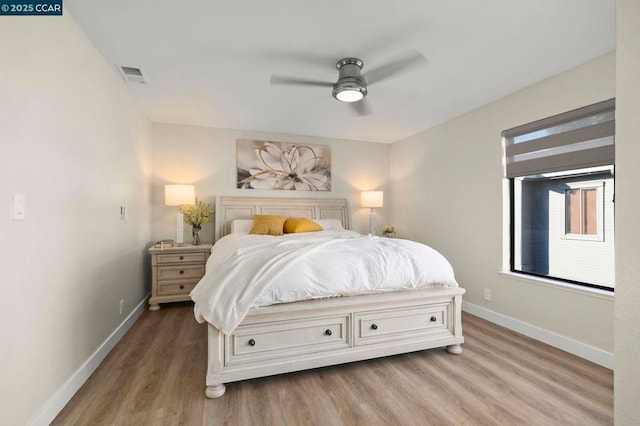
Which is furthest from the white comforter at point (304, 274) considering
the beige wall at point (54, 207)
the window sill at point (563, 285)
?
the window sill at point (563, 285)

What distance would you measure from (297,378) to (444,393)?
1011 millimetres

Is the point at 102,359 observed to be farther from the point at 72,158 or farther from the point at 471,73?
the point at 471,73

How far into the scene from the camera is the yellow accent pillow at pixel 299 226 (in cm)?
418

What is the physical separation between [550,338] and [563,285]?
1.66 feet

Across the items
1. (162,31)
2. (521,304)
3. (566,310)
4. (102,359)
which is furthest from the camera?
(521,304)

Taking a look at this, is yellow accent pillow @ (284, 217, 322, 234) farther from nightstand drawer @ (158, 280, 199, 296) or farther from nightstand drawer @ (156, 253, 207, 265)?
nightstand drawer @ (158, 280, 199, 296)

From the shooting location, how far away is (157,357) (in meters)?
2.57

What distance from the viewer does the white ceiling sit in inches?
77.4

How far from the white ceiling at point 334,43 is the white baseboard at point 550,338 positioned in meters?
2.38

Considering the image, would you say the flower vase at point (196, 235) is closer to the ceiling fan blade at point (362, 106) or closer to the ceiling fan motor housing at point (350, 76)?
the ceiling fan blade at point (362, 106)

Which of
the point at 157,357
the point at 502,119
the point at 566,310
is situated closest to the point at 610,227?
the point at 566,310

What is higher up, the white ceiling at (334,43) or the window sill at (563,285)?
the white ceiling at (334,43)

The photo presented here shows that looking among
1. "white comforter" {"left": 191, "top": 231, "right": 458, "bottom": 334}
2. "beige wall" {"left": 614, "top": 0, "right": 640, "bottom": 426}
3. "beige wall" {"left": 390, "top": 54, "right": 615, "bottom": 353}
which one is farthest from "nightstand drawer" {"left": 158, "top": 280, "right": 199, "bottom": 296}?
"beige wall" {"left": 614, "top": 0, "right": 640, "bottom": 426}

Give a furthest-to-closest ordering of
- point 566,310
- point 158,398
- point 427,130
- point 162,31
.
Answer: point 427,130 < point 566,310 < point 162,31 < point 158,398
